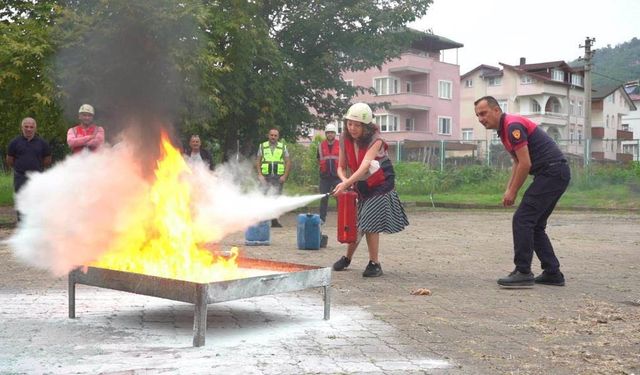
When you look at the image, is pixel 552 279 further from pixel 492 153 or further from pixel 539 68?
pixel 539 68

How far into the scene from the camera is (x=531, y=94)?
7094 centimetres

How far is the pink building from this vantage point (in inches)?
2370

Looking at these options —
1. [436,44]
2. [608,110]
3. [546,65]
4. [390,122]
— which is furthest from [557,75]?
[390,122]

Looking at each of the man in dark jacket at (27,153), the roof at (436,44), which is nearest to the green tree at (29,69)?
the man in dark jacket at (27,153)

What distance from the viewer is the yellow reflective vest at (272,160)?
14875 millimetres

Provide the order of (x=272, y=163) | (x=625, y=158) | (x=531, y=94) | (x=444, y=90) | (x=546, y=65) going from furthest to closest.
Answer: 1. (x=546, y=65)
2. (x=531, y=94)
3. (x=444, y=90)
4. (x=625, y=158)
5. (x=272, y=163)

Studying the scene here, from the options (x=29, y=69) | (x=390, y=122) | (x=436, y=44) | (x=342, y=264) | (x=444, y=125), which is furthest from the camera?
(x=436, y=44)

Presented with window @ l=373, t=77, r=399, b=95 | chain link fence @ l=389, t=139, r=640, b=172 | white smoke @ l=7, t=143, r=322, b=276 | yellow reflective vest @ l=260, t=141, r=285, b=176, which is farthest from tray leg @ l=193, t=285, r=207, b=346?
window @ l=373, t=77, r=399, b=95

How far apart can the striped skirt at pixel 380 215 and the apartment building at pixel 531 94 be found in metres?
62.0

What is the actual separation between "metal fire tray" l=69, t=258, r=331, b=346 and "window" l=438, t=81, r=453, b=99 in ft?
190

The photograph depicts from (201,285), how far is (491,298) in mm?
3556

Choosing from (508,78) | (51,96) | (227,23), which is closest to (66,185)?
(51,96)

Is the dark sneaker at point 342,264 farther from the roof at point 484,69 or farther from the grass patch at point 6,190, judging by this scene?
the roof at point 484,69

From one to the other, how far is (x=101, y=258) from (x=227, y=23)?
42.7 feet
